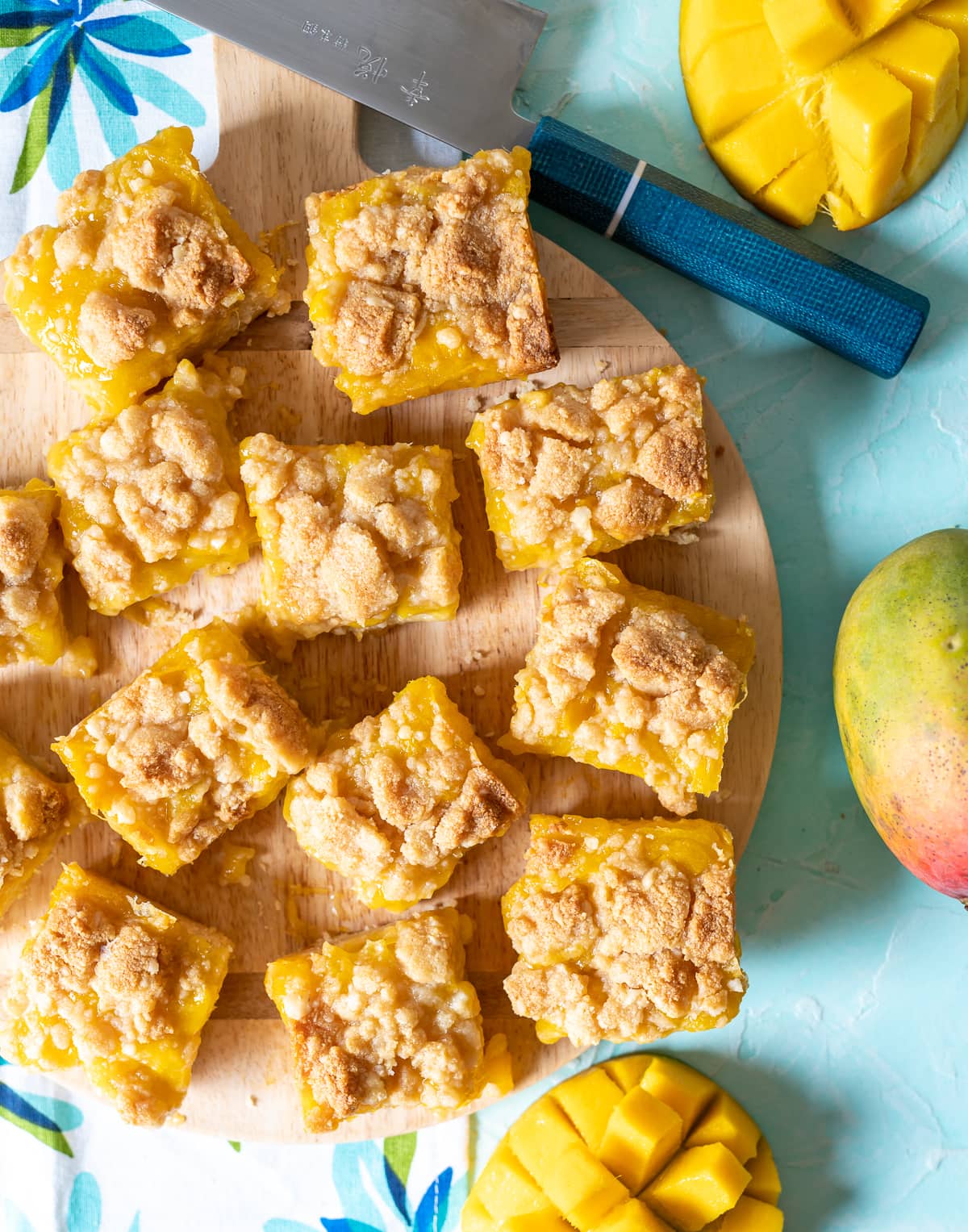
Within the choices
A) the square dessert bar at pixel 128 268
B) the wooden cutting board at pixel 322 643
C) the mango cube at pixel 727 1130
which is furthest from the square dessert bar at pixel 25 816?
the mango cube at pixel 727 1130

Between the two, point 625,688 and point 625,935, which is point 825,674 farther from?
point 625,935

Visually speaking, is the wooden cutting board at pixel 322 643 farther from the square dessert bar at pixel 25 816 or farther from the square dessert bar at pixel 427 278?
the square dessert bar at pixel 427 278

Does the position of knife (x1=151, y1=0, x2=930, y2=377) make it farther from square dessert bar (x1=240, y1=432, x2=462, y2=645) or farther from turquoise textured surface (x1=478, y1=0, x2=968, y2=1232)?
square dessert bar (x1=240, y1=432, x2=462, y2=645)

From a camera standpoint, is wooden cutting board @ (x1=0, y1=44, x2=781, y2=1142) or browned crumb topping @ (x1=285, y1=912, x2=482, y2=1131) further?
wooden cutting board @ (x1=0, y1=44, x2=781, y2=1142)

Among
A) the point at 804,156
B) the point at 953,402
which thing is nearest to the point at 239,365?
the point at 804,156

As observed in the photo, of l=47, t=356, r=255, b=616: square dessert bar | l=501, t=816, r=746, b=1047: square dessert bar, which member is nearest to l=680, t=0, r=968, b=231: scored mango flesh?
l=47, t=356, r=255, b=616: square dessert bar
